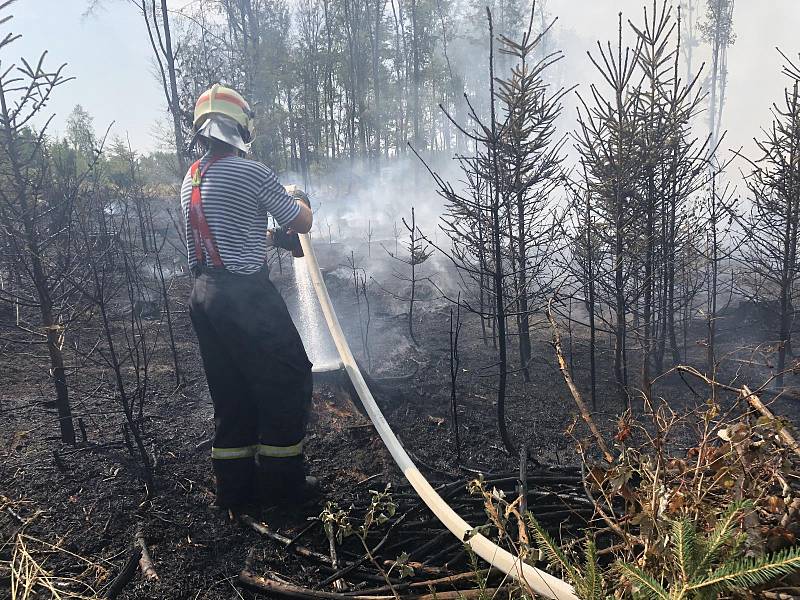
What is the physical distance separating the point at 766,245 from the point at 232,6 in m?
23.6

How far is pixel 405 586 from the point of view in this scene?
7.72ft

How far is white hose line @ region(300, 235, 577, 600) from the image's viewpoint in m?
1.97

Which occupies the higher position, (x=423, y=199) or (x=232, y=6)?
(x=232, y=6)

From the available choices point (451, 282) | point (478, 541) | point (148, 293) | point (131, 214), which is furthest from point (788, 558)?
point (131, 214)

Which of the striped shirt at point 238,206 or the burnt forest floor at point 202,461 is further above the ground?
the striped shirt at point 238,206

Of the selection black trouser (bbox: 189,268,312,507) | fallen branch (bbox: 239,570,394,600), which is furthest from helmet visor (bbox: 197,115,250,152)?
fallen branch (bbox: 239,570,394,600)

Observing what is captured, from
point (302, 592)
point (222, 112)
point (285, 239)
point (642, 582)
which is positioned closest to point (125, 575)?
point (302, 592)

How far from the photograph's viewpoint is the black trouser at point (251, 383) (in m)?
3.17

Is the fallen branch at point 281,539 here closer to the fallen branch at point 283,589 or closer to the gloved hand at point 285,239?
the fallen branch at point 283,589

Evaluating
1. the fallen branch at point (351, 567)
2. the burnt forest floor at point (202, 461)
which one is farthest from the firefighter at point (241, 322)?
the fallen branch at point (351, 567)

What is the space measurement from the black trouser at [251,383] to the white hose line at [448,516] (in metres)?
0.72

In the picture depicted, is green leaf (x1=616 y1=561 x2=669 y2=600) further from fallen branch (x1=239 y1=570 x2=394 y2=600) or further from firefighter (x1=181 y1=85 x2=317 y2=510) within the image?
firefighter (x1=181 y1=85 x2=317 y2=510)

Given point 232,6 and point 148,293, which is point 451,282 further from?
point 232,6

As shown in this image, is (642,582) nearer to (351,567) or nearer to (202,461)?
(351,567)
